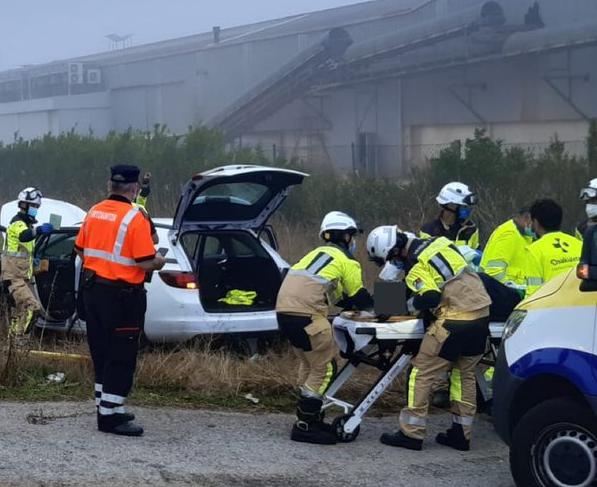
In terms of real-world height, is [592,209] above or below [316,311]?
above

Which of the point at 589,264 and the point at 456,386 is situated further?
the point at 456,386

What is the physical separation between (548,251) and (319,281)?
5.69 feet

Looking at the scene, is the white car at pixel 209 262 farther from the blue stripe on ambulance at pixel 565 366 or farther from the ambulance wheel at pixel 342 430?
the blue stripe on ambulance at pixel 565 366

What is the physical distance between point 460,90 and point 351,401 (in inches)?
981

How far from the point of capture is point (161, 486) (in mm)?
6375

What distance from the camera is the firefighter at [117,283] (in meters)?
7.29

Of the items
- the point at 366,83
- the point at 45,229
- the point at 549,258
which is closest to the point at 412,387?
the point at 549,258

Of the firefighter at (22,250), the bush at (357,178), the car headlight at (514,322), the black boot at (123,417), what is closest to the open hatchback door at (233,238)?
the firefighter at (22,250)

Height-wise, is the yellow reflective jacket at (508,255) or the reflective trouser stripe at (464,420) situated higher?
the yellow reflective jacket at (508,255)

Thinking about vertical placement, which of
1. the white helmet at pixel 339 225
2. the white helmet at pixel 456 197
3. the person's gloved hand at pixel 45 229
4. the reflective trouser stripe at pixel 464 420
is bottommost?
the reflective trouser stripe at pixel 464 420

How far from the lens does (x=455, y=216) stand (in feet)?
30.7

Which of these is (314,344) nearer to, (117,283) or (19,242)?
(117,283)

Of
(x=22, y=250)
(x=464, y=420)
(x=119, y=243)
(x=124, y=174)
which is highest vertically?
(x=124, y=174)

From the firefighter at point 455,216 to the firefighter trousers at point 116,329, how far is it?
2780 mm
